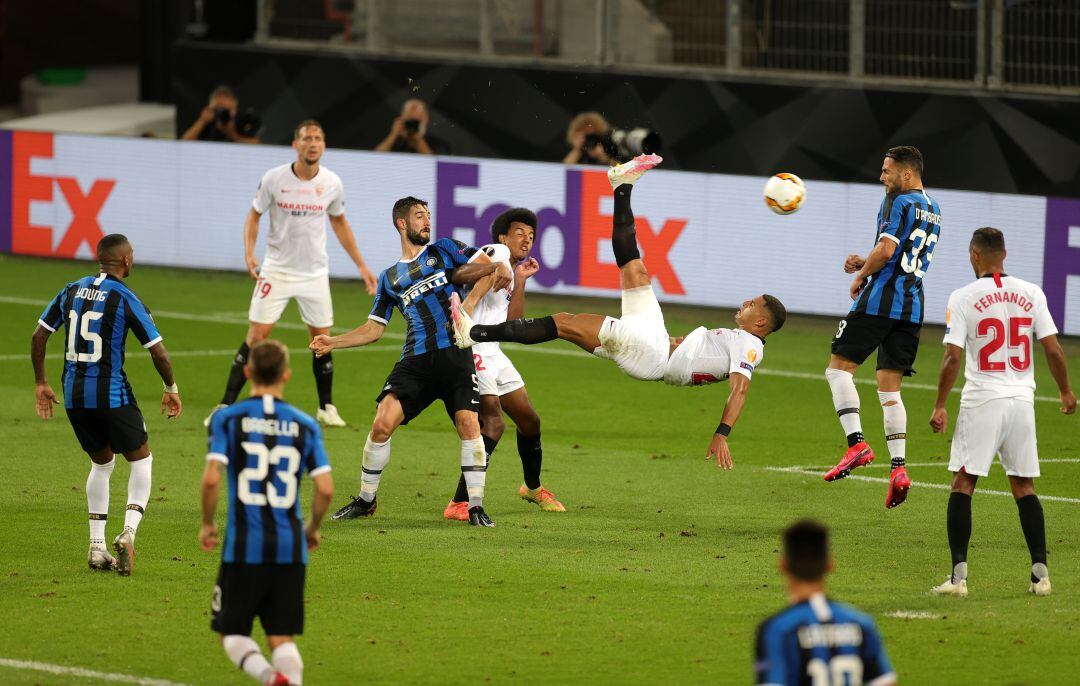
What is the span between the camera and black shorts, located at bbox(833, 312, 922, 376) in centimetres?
A: 1225

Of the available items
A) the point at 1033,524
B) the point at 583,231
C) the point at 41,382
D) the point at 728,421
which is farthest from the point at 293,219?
the point at 1033,524

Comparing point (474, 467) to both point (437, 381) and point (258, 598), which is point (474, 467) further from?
point (258, 598)

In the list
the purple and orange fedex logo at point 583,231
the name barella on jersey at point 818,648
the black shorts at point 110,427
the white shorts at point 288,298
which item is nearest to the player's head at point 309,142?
the white shorts at point 288,298

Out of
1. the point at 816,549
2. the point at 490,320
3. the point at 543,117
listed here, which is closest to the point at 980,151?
the point at 543,117

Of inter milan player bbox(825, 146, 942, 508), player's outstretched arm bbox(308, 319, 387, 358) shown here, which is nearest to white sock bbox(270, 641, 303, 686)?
player's outstretched arm bbox(308, 319, 387, 358)

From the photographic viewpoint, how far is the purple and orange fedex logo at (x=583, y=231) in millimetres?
20891

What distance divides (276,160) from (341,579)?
13797 mm

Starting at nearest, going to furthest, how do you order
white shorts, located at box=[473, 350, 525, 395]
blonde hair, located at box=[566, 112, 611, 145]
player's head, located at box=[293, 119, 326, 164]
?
1. white shorts, located at box=[473, 350, 525, 395]
2. player's head, located at box=[293, 119, 326, 164]
3. blonde hair, located at box=[566, 112, 611, 145]

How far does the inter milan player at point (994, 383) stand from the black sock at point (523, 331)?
248cm

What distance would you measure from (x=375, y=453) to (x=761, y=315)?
2644 millimetres

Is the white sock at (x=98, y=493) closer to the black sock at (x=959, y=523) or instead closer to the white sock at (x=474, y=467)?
the white sock at (x=474, y=467)

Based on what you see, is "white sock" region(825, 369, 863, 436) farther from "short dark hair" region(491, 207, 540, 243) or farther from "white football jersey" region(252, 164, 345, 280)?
"white football jersey" region(252, 164, 345, 280)

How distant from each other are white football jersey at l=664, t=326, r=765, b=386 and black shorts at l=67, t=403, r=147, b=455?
3315 mm

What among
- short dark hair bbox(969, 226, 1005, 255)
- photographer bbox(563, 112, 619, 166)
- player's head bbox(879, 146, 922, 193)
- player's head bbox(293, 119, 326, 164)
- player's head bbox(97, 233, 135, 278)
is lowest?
player's head bbox(97, 233, 135, 278)
